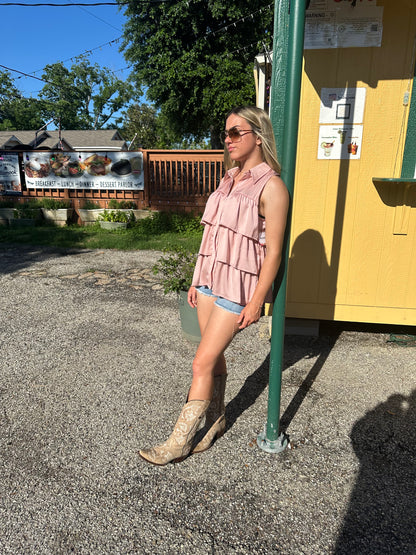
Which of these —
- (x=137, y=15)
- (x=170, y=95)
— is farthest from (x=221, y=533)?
(x=137, y=15)

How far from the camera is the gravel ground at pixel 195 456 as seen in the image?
1.83 m

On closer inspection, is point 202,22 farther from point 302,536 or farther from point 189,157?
point 302,536

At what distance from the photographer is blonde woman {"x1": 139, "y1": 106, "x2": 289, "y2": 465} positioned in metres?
1.93

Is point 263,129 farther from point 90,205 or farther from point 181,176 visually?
point 90,205

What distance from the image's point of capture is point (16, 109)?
54.5m

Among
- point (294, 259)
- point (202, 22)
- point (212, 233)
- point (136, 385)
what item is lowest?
point (136, 385)

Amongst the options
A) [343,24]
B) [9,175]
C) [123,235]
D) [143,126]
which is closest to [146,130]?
[143,126]

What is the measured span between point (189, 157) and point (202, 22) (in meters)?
10.9

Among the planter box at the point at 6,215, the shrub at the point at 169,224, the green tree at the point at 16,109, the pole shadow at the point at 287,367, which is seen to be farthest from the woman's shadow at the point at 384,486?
the green tree at the point at 16,109

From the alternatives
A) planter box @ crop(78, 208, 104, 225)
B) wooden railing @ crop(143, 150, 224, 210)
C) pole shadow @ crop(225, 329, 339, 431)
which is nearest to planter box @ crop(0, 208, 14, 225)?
planter box @ crop(78, 208, 104, 225)

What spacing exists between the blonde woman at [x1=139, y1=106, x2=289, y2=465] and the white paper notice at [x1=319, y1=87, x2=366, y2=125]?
179 cm

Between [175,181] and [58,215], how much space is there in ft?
12.5

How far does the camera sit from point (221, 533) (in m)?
1.83

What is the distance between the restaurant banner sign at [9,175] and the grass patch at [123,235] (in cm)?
210
